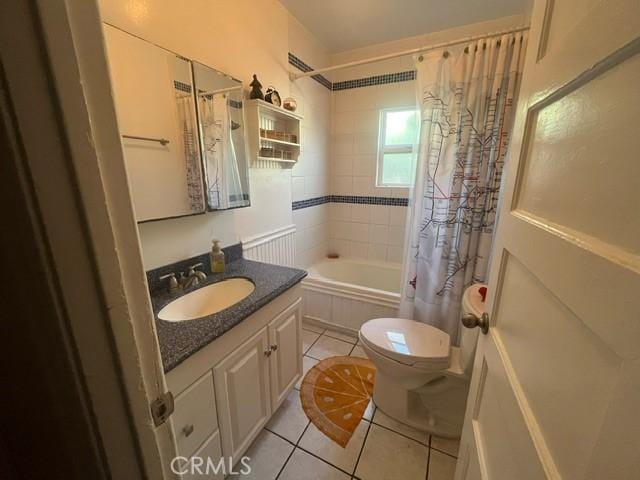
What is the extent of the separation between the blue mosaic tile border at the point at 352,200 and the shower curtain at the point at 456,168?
70 cm

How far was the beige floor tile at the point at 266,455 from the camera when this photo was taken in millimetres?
1194

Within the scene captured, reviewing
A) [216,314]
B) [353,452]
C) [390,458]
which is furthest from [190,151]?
[390,458]

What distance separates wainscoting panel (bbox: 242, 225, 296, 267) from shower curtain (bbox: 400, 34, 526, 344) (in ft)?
3.10

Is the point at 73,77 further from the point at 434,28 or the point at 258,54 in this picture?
the point at 434,28

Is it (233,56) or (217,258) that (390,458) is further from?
(233,56)

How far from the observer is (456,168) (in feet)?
5.70

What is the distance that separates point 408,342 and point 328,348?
2.64 feet

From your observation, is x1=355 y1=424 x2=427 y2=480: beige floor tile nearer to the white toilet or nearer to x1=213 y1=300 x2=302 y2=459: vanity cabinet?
the white toilet

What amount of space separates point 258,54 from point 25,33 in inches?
68.3

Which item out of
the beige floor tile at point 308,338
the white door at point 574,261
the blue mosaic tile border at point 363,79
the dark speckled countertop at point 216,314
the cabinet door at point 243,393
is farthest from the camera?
the blue mosaic tile border at point 363,79

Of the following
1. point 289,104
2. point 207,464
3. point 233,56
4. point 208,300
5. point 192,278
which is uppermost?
point 233,56

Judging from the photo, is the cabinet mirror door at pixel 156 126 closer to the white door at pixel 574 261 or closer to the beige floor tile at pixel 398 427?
the white door at pixel 574 261

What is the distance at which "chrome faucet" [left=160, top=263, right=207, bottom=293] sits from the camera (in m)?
1.24

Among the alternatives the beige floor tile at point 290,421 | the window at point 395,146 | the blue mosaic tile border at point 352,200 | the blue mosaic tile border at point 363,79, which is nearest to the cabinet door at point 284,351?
the beige floor tile at point 290,421
